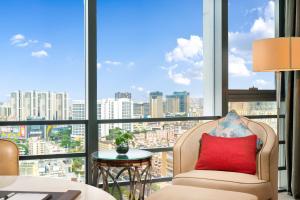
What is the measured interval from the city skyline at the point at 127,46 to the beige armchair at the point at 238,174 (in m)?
0.89

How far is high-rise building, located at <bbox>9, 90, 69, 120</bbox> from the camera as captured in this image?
134 inches

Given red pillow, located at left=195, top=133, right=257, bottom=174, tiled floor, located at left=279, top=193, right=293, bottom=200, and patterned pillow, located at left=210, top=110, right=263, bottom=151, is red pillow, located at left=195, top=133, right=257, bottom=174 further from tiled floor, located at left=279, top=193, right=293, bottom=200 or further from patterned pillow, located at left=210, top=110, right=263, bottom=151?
tiled floor, located at left=279, top=193, right=293, bottom=200

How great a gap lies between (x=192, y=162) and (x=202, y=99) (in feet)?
3.48

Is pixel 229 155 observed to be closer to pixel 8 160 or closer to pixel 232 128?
pixel 232 128

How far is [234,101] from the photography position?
401 centimetres

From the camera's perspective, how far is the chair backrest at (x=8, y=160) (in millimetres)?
2061

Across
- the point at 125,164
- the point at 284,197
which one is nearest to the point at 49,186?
the point at 125,164

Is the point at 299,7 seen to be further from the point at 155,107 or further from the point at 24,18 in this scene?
the point at 24,18

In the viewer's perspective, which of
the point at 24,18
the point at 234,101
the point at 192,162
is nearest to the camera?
the point at 192,162

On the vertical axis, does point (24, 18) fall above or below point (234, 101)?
above

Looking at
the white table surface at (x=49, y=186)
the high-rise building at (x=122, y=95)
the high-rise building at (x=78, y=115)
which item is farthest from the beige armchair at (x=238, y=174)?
the white table surface at (x=49, y=186)

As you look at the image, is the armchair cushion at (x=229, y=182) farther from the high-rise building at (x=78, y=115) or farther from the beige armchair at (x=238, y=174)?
the high-rise building at (x=78, y=115)

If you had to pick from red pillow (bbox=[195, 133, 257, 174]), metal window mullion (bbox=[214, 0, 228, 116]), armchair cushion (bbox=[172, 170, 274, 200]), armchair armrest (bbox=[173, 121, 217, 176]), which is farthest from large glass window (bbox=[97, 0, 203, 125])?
armchair cushion (bbox=[172, 170, 274, 200])

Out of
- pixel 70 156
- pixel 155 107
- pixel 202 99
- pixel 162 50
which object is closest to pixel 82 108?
pixel 70 156
